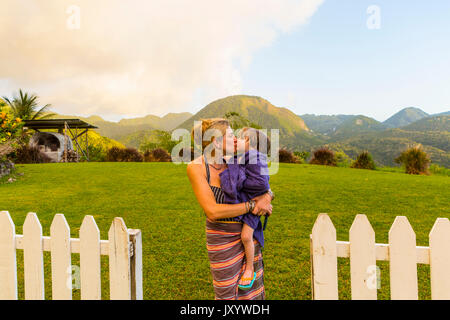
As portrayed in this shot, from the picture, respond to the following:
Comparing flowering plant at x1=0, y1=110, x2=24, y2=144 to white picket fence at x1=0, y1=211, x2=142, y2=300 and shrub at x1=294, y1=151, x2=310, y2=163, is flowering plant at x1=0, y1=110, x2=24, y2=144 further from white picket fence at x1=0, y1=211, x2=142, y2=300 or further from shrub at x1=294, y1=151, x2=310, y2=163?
shrub at x1=294, y1=151, x2=310, y2=163

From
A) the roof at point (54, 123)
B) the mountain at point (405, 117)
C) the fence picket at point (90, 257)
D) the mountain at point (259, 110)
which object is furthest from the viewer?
the mountain at point (405, 117)

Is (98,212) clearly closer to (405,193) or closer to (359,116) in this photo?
(405,193)

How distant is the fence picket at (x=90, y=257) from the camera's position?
6.12 feet

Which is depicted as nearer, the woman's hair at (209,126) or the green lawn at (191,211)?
the woman's hair at (209,126)

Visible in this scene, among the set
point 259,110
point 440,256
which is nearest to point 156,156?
point 440,256

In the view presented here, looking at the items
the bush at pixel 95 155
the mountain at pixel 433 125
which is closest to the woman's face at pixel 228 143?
the bush at pixel 95 155

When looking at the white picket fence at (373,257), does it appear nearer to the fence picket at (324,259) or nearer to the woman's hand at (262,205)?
the fence picket at (324,259)

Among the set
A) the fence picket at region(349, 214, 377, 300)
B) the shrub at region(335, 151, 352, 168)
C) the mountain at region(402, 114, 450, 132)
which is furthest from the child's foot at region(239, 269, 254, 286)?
the mountain at region(402, 114, 450, 132)

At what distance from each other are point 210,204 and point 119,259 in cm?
80

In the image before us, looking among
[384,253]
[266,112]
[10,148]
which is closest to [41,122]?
[10,148]

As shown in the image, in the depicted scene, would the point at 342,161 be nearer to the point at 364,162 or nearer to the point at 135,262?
the point at 364,162

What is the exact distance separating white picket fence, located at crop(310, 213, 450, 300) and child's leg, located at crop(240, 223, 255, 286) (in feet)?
1.34

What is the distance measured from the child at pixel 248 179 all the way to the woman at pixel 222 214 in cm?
5

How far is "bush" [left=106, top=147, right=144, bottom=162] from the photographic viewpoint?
60.0 feet
